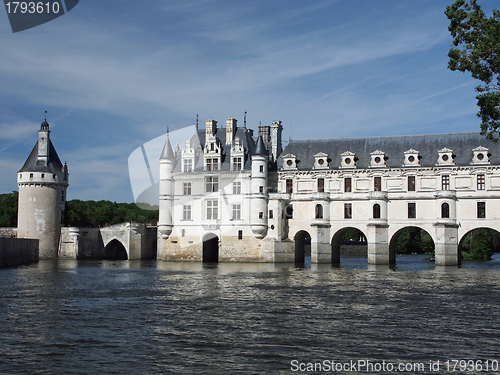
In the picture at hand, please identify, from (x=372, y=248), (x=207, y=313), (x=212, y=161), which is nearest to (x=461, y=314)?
(x=207, y=313)

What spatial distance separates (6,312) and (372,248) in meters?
36.5

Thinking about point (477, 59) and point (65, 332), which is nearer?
point (65, 332)

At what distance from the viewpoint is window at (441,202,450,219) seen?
169ft

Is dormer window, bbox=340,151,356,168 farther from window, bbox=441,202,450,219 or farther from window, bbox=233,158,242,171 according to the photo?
window, bbox=233,158,242,171

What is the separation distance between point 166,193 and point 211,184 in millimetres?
5145

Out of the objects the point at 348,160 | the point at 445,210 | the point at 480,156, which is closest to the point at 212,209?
the point at 348,160

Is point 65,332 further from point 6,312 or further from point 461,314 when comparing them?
point 461,314

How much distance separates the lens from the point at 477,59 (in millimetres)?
28312

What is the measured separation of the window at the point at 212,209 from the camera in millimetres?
59969

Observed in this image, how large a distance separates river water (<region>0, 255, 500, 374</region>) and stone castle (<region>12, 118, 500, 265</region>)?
16.6m

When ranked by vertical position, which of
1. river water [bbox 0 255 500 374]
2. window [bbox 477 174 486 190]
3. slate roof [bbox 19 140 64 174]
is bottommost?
river water [bbox 0 255 500 374]

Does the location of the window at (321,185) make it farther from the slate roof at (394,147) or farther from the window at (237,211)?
the window at (237,211)

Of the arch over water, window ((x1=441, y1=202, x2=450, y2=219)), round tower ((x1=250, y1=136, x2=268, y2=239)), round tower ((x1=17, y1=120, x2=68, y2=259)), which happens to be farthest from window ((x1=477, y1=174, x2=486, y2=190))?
round tower ((x1=17, y1=120, x2=68, y2=259))

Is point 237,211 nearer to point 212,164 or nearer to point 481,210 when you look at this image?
point 212,164
